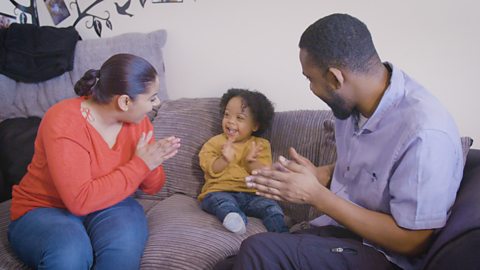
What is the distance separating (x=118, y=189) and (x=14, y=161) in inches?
33.4

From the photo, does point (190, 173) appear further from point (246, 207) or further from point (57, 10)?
point (57, 10)

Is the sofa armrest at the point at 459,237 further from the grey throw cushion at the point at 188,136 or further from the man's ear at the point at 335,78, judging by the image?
the grey throw cushion at the point at 188,136

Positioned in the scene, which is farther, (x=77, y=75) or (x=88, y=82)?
(x=77, y=75)

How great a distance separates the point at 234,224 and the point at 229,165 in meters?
0.35

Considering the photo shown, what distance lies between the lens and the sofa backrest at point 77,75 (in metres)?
2.04

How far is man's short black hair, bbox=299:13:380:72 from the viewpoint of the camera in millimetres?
1007

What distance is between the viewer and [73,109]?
51.6 inches

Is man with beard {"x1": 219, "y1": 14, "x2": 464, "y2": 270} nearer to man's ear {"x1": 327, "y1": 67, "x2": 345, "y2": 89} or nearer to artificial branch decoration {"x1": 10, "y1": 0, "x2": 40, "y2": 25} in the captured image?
man's ear {"x1": 327, "y1": 67, "x2": 345, "y2": 89}

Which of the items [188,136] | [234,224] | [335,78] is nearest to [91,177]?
[234,224]

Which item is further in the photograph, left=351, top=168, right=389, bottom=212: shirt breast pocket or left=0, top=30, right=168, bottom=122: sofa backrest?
left=0, top=30, right=168, bottom=122: sofa backrest

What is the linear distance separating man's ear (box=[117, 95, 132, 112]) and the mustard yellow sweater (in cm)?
51

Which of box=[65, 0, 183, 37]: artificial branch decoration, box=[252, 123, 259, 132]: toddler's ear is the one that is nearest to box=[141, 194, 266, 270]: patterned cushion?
box=[252, 123, 259, 132]: toddler's ear

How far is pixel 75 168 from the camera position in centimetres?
124

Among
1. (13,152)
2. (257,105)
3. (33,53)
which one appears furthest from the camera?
(33,53)
